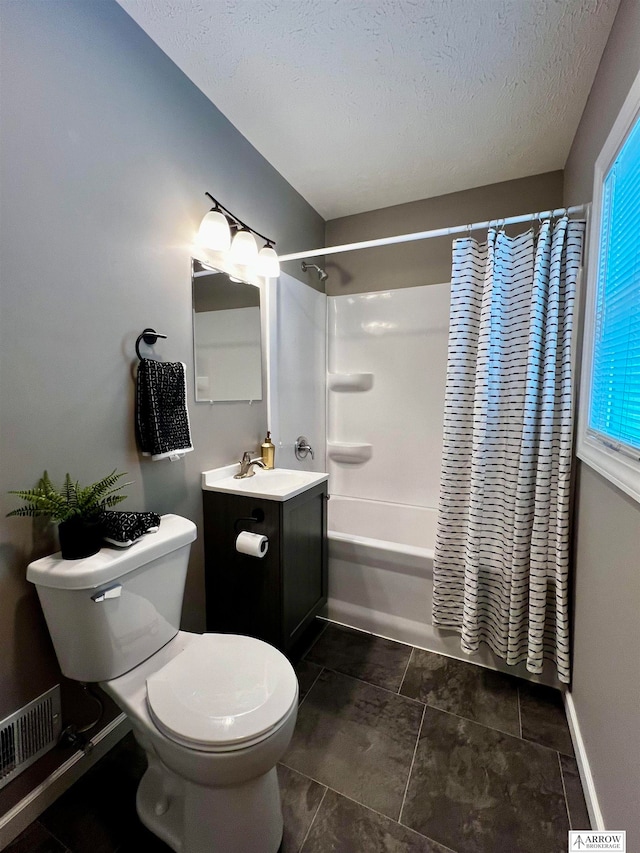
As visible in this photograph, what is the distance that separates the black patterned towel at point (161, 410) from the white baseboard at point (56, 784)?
3.29 feet

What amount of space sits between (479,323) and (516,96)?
969 millimetres

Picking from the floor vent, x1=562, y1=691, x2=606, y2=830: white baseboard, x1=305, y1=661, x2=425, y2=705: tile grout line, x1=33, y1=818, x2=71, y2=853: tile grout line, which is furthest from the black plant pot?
x1=562, y1=691, x2=606, y2=830: white baseboard

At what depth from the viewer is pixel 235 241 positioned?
1678 millimetres

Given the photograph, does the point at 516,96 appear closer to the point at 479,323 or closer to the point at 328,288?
the point at 479,323

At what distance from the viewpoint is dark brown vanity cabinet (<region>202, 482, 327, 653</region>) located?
156 cm

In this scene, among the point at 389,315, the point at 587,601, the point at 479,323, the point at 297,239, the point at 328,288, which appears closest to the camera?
the point at 587,601

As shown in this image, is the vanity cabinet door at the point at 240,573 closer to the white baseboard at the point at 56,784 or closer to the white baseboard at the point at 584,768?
the white baseboard at the point at 56,784

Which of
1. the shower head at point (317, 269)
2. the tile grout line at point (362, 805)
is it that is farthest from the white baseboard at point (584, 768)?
the shower head at point (317, 269)

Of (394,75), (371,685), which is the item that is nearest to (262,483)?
(371,685)

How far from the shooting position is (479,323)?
5.52 feet

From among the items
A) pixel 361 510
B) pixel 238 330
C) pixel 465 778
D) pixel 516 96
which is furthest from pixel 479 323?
pixel 465 778

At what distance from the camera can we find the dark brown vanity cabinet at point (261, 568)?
156 centimetres

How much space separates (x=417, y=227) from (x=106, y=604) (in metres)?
2.68

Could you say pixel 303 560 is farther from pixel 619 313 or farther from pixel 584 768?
pixel 619 313
